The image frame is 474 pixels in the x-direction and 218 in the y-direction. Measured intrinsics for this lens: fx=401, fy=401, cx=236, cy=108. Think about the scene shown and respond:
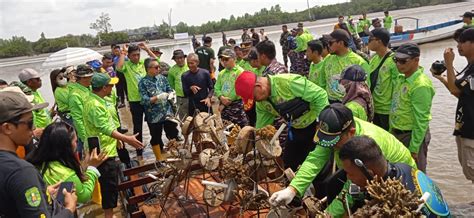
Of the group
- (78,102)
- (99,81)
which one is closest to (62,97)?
(78,102)

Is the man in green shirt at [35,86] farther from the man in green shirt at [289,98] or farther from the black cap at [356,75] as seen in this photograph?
the black cap at [356,75]

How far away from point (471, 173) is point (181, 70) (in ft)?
13.8

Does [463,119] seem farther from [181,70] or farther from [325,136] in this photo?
[181,70]

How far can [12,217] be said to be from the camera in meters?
1.72

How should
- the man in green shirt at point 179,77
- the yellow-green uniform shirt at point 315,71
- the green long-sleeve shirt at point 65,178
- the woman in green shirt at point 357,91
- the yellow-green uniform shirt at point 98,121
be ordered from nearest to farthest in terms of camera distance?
the green long-sleeve shirt at point 65,178
the woman in green shirt at point 357,91
the yellow-green uniform shirt at point 98,121
the yellow-green uniform shirt at point 315,71
the man in green shirt at point 179,77

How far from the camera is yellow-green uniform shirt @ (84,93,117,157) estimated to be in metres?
3.64

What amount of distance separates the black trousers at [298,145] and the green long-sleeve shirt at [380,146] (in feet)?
3.73

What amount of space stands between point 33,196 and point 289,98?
2.12m

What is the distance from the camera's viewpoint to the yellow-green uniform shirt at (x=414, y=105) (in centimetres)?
316

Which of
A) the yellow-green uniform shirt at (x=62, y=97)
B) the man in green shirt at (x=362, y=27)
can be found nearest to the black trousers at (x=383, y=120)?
the yellow-green uniform shirt at (x=62, y=97)

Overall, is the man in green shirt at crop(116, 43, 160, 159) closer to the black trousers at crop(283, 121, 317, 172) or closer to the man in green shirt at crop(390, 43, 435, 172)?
the black trousers at crop(283, 121, 317, 172)

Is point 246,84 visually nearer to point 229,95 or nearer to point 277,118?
point 277,118

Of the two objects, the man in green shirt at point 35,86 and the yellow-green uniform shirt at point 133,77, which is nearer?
the man in green shirt at point 35,86

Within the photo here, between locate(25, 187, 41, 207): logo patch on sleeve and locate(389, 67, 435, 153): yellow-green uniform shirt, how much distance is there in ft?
8.87
